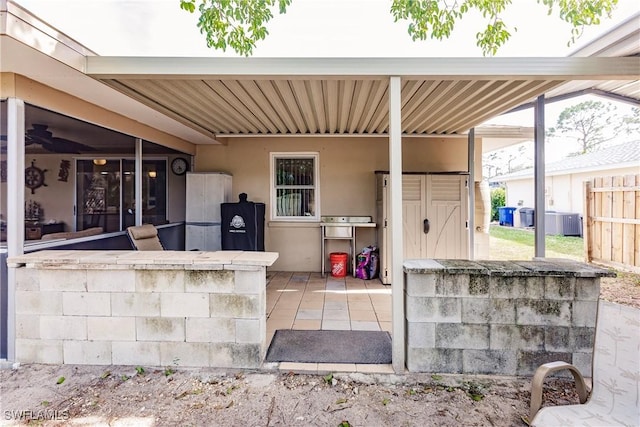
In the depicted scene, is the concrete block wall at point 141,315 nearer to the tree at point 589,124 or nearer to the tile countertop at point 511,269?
the tile countertop at point 511,269

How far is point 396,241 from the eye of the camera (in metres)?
2.67

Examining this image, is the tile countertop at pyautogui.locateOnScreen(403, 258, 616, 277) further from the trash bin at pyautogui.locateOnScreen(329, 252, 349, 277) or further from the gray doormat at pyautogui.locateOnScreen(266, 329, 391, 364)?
the trash bin at pyautogui.locateOnScreen(329, 252, 349, 277)

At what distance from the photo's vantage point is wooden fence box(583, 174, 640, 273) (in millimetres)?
5657

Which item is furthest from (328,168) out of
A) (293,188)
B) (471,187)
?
(471,187)

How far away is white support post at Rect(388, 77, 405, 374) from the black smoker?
3.15 meters

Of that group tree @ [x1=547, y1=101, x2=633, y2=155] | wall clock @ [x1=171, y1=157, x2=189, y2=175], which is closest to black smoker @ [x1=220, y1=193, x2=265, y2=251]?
wall clock @ [x1=171, y1=157, x2=189, y2=175]

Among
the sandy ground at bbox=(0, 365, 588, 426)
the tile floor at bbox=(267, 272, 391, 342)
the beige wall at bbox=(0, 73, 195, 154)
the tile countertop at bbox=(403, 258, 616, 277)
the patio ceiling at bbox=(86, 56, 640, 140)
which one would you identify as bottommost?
the sandy ground at bbox=(0, 365, 588, 426)

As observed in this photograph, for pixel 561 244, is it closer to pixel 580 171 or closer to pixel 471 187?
pixel 580 171

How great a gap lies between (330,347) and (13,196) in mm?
2838

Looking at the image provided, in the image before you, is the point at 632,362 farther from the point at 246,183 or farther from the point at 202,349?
the point at 246,183

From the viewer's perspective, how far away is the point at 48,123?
14.8ft

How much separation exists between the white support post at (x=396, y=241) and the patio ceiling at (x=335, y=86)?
24 centimetres

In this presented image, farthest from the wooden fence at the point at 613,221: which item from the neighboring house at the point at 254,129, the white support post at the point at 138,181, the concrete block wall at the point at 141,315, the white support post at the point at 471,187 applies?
the white support post at the point at 138,181

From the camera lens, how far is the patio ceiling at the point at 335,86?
262 centimetres
